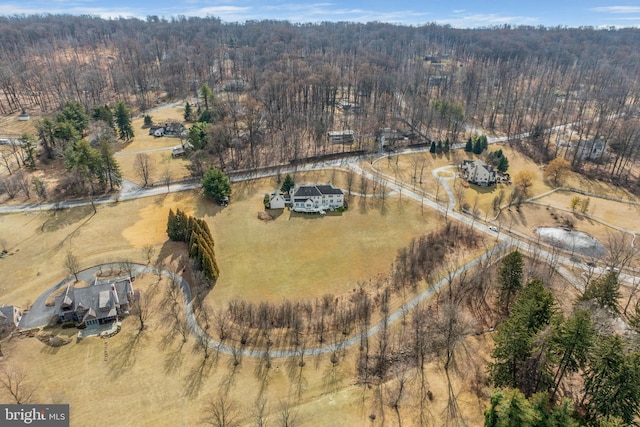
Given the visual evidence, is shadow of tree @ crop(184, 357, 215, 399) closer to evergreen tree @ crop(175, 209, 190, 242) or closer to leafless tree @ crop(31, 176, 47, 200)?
evergreen tree @ crop(175, 209, 190, 242)

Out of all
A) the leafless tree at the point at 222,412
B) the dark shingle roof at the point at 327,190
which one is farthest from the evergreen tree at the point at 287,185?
the leafless tree at the point at 222,412

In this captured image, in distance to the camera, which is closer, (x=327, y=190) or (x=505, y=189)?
(x=327, y=190)

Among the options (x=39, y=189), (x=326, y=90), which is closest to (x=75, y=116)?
(x=39, y=189)

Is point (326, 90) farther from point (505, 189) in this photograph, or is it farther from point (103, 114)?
point (103, 114)

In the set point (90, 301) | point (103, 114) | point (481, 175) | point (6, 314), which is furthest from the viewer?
point (103, 114)

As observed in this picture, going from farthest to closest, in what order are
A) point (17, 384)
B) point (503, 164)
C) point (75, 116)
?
point (75, 116), point (503, 164), point (17, 384)

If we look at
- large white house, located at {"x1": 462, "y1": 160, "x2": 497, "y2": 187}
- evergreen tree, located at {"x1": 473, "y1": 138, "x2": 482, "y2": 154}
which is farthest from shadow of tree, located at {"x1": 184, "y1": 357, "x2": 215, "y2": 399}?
evergreen tree, located at {"x1": 473, "y1": 138, "x2": 482, "y2": 154}
